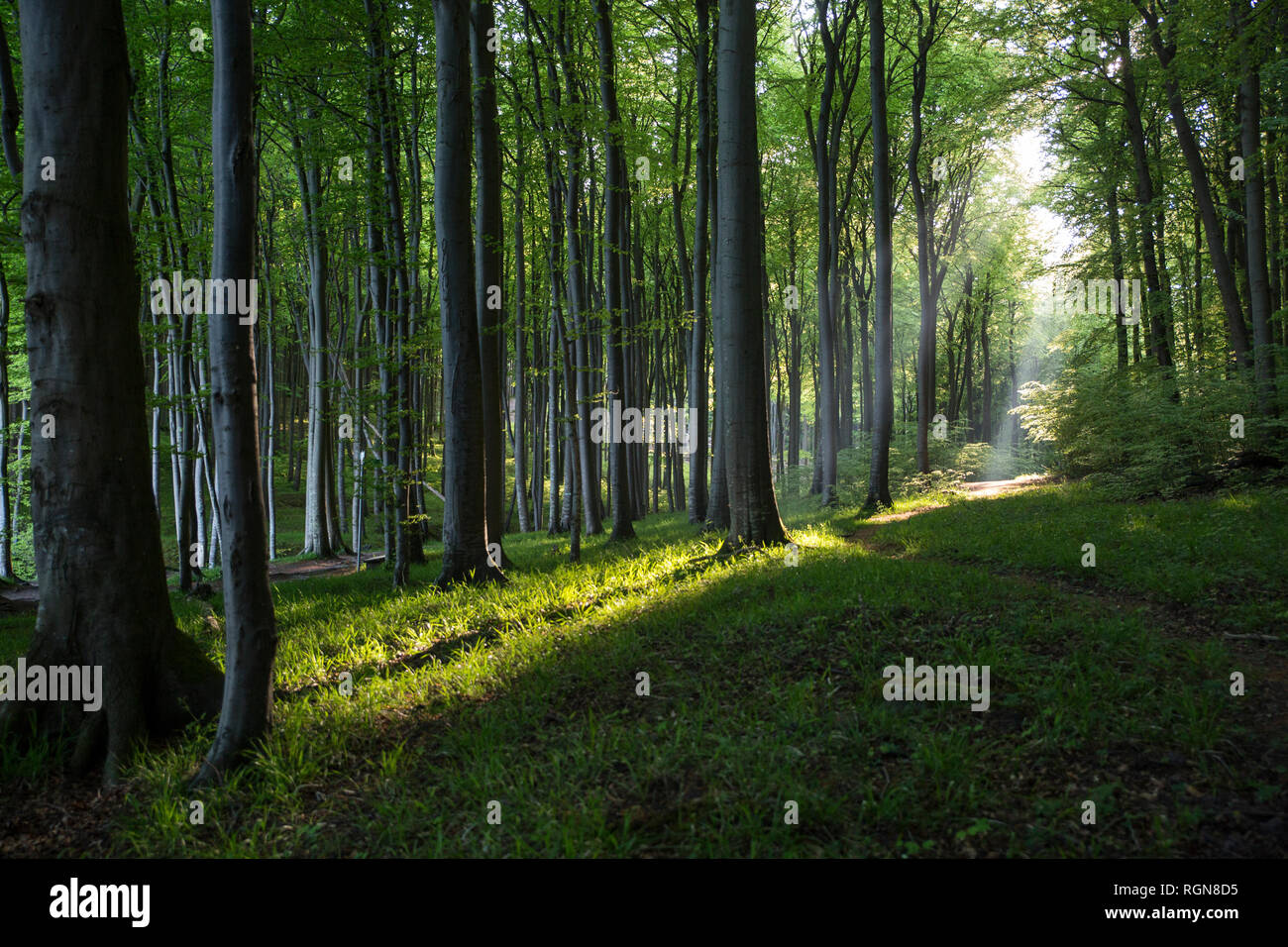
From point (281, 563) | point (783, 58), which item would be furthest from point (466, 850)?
Answer: point (783, 58)

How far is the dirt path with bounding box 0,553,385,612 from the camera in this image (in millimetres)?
9914

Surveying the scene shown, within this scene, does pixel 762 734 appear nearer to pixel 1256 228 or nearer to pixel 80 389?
pixel 80 389

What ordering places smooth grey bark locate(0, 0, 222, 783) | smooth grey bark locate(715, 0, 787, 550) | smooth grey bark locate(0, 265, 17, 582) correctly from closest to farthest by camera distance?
1. smooth grey bark locate(0, 0, 222, 783)
2. smooth grey bark locate(715, 0, 787, 550)
3. smooth grey bark locate(0, 265, 17, 582)

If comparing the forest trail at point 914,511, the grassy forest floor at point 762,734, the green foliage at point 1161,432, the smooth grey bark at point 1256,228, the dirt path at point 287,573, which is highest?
the smooth grey bark at point 1256,228

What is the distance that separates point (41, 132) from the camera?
4.11 meters

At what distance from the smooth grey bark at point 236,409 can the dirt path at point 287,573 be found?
6494 mm

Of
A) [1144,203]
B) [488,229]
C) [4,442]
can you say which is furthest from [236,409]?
[1144,203]

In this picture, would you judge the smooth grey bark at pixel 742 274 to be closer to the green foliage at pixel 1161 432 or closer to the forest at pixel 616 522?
the forest at pixel 616 522

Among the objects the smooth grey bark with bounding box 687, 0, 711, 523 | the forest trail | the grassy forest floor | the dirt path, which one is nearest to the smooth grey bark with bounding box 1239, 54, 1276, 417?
the forest trail

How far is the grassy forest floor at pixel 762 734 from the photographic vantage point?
3102 mm

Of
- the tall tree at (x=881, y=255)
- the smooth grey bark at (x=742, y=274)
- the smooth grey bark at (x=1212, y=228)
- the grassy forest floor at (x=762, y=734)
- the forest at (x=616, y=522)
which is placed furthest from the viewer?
the tall tree at (x=881, y=255)

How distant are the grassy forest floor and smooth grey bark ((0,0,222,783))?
52 centimetres

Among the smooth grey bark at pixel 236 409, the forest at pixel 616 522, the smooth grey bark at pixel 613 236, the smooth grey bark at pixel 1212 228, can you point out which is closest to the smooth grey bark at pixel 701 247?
the forest at pixel 616 522

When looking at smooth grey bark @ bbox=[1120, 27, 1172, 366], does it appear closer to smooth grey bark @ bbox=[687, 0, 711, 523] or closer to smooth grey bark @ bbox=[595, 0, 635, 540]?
smooth grey bark @ bbox=[687, 0, 711, 523]
